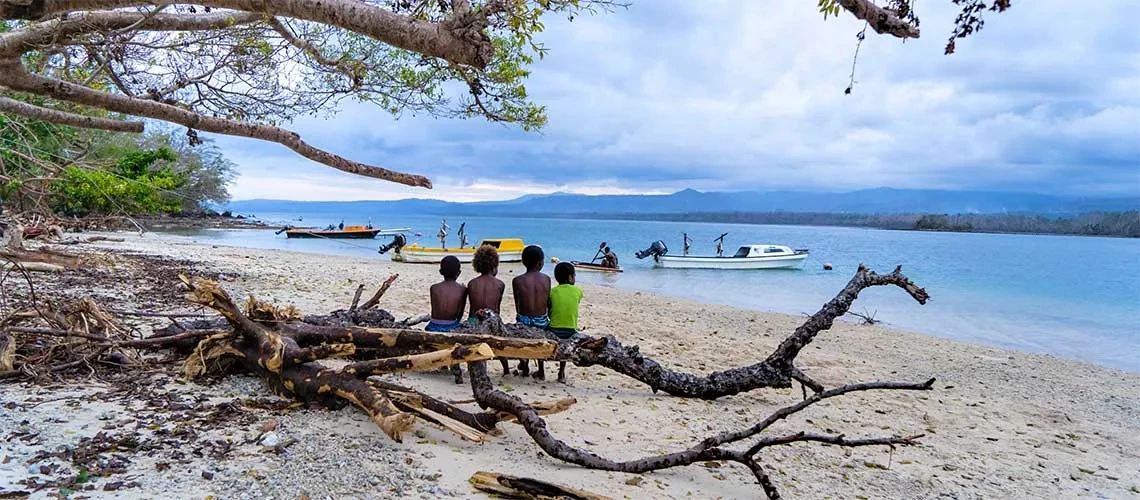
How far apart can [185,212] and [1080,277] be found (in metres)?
77.1

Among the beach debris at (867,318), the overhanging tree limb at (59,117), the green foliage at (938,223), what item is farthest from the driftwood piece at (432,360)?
the green foliage at (938,223)

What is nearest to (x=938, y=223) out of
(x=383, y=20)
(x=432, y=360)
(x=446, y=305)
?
(x=446, y=305)

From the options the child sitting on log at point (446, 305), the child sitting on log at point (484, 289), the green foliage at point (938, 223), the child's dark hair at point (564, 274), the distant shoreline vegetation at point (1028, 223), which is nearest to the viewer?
the child sitting on log at point (446, 305)

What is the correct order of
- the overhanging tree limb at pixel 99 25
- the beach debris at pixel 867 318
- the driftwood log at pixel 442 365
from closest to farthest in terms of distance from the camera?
the driftwood log at pixel 442 365, the overhanging tree limb at pixel 99 25, the beach debris at pixel 867 318

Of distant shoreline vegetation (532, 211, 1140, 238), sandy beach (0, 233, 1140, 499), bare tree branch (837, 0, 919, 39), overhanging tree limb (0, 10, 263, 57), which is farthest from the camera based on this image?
distant shoreline vegetation (532, 211, 1140, 238)

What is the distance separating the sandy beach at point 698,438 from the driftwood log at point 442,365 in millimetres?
134

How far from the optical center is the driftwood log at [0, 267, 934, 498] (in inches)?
142

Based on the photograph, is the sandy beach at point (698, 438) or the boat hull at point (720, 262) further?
the boat hull at point (720, 262)

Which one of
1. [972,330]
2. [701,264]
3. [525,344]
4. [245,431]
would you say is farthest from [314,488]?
[701,264]

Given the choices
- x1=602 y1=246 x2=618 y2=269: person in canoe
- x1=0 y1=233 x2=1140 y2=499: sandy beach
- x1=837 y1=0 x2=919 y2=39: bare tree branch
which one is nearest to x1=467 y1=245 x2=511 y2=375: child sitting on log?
x1=0 y1=233 x2=1140 y2=499: sandy beach

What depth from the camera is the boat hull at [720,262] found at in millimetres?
33184

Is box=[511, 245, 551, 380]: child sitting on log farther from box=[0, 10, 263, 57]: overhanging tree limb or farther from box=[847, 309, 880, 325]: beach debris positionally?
box=[847, 309, 880, 325]: beach debris

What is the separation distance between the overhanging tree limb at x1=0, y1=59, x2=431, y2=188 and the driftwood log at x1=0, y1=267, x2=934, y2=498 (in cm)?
126

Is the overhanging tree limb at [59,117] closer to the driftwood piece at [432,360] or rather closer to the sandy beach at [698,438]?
the sandy beach at [698,438]
